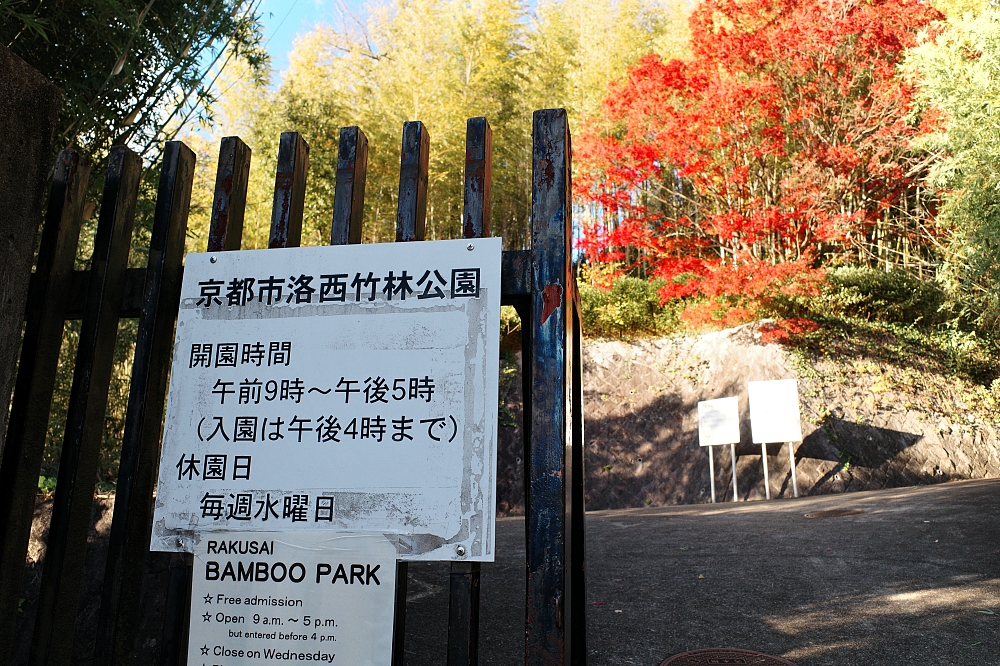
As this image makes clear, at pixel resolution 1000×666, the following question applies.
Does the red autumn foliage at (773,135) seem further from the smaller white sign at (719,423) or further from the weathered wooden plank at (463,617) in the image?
the weathered wooden plank at (463,617)

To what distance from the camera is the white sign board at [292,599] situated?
145 cm

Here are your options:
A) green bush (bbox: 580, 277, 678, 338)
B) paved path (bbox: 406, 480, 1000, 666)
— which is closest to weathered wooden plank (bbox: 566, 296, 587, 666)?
paved path (bbox: 406, 480, 1000, 666)

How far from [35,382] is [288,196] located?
0.83 metres

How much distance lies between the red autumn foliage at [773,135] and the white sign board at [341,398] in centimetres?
831

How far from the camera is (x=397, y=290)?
62.3 inches

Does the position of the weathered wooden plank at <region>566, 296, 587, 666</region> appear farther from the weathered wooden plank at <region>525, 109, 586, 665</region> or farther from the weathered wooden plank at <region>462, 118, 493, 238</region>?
the weathered wooden plank at <region>462, 118, 493, 238</region>

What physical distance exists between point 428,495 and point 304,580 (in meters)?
0.33

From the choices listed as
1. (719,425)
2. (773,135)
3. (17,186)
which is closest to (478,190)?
(17,186)

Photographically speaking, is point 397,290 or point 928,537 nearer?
point 397,290


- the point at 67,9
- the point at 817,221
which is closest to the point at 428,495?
the point at 67,9

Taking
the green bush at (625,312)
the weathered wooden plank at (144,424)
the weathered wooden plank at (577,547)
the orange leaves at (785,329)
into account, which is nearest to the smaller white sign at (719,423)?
the orange leaves at (785,329)

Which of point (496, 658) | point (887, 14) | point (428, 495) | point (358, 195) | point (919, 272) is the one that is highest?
point (887, 14)

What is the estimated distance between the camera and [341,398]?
5.06 feet

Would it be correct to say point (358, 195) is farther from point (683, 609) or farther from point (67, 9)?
point (683, 609)
